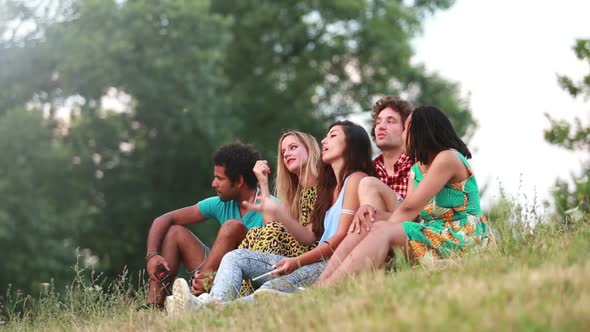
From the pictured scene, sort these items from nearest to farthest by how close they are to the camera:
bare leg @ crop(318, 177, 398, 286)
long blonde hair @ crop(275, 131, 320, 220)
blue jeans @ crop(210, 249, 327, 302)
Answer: bare leg @ crop(318, 177, 398, 286) < blue jeans @ crop(210, 249, 327, 302) < long blonde hair @ crop(275, 131, 320, 220)

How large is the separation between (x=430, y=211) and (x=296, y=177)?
1.58m

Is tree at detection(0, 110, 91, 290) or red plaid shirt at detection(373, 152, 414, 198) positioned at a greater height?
tree at detection(0, 110, 91, 290)

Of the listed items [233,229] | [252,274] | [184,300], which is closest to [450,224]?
[252,274]

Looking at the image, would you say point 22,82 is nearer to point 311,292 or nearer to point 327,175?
point 327,175

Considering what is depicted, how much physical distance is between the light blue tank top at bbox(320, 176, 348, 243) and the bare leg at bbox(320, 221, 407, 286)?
91 centimetres

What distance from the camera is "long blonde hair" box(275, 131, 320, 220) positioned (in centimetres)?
779

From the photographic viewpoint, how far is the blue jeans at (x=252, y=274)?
22.3 ft

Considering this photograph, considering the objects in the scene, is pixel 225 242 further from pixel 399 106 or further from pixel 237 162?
pixel 399 106

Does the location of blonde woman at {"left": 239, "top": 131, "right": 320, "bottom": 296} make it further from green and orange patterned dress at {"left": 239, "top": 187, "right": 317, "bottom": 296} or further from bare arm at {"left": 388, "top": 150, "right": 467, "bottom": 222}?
bare arm at {"left": 388, "top": 150, "right": 467, "bottom": 222}

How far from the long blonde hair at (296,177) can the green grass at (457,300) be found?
1404 millimetres

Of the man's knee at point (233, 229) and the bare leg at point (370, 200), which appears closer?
the bare leg at point (370, 200)

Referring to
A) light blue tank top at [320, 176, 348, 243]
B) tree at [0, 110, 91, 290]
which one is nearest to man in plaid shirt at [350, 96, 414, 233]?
light blue tank top at [320, 176, 348, 243]

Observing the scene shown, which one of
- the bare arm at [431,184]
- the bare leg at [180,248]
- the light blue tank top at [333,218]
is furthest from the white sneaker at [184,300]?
the bare leg at [180,248]

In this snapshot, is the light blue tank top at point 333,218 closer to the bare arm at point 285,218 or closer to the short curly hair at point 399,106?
the bare arm at point 285,218
